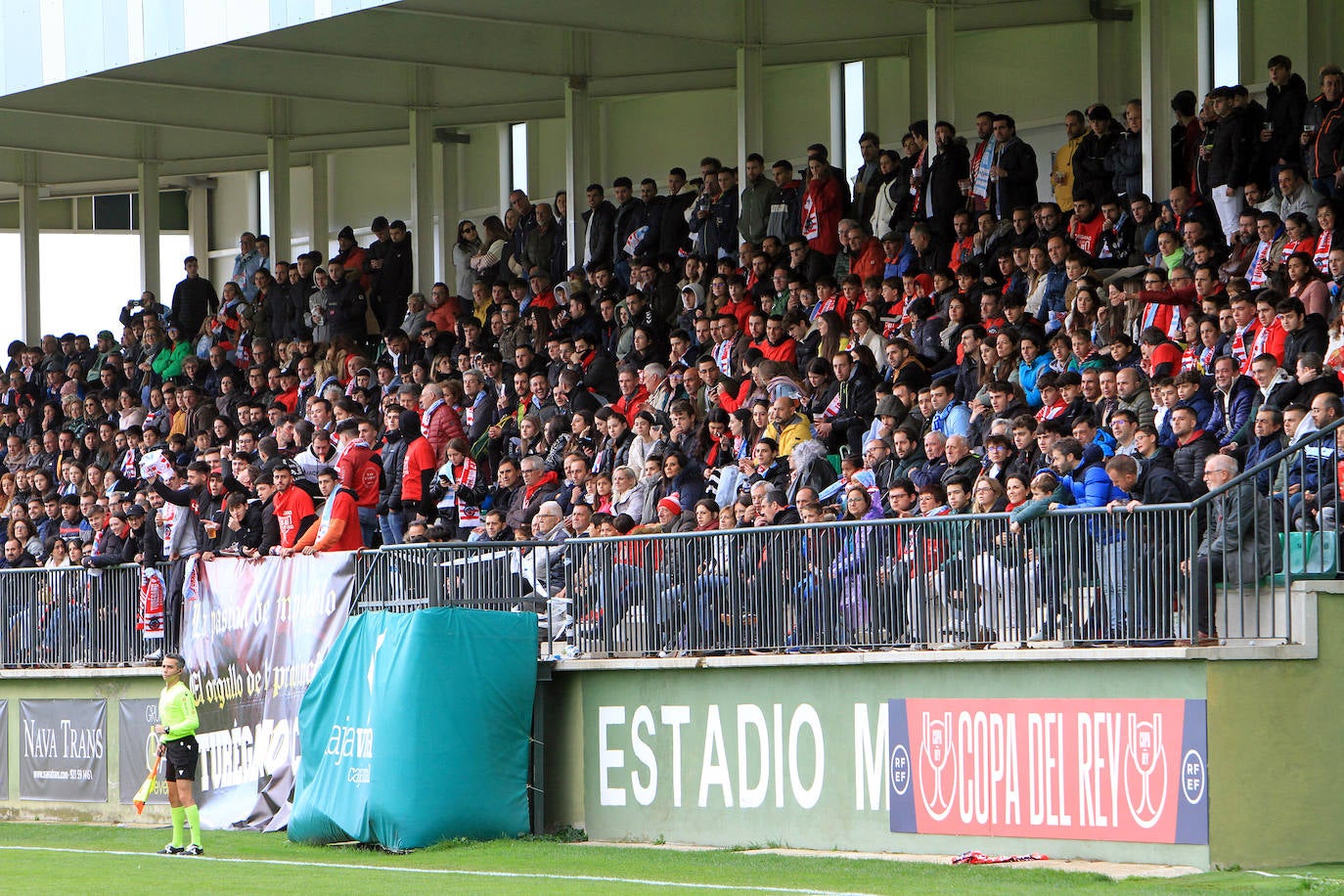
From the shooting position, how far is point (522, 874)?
46.8 ft

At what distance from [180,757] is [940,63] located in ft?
36.6

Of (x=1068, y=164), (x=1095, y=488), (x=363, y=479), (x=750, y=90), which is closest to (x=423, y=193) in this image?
(x=750, y=90)

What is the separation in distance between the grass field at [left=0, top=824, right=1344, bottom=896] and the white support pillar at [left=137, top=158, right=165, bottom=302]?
17.4 metres

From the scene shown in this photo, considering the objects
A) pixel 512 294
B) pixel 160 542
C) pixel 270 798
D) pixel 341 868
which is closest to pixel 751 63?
pixel 512 294

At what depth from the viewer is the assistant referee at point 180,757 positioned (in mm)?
16719

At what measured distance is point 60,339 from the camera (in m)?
32.7

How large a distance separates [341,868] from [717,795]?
288 cm

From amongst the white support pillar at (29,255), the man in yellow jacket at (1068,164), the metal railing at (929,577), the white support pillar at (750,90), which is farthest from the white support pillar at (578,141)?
the white support pillar at (29,255)

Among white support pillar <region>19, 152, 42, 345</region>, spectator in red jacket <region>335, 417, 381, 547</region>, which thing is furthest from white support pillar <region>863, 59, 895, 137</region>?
white support pillar <region>19, 152, 42, 345</region>

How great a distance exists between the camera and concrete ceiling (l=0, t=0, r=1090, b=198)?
963 inches

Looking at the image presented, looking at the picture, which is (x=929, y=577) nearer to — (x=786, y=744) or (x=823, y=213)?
(x=786, y=744)

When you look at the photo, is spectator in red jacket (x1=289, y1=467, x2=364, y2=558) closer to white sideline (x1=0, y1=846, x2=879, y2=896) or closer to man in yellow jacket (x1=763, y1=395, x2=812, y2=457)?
white sideline (x1=0, y1=846, x2=879, y2=896)

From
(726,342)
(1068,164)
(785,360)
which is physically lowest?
(785,360)

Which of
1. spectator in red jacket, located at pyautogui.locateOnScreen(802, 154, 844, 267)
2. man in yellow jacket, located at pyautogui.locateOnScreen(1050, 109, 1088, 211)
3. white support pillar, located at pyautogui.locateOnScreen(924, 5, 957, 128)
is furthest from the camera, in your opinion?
white support pillar, located at pyautogui.locateOnScreen(924, 5, 957, 128)
